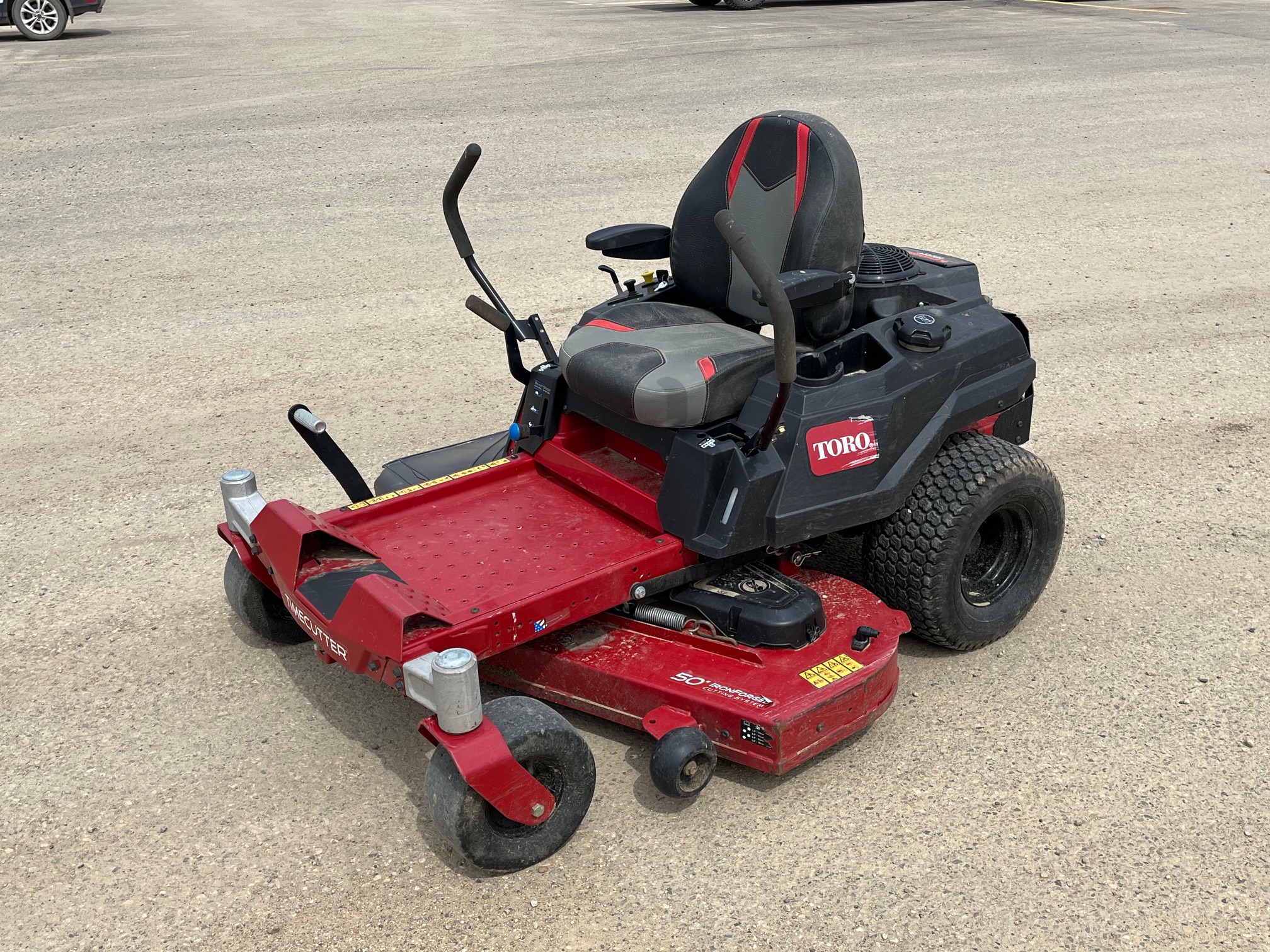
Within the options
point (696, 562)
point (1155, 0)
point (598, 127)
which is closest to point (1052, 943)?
point (696, 562)

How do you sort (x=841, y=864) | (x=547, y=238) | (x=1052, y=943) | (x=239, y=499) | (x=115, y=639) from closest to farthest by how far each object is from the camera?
(x=1052, y=943)
(x=841, y=864)
(x=239, y=499)
(x=115, y=639)
(x=547, y=238)

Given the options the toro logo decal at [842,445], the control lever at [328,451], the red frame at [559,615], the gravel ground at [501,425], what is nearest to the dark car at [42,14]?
the gravel ground at [501,425]

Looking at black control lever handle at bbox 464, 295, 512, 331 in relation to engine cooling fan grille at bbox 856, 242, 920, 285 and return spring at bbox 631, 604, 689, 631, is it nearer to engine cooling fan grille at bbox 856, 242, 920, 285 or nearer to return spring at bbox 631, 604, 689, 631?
return spring at bbox 631, 604, 689, 631

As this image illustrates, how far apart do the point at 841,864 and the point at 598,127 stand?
8.62m

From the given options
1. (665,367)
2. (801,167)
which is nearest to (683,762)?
(665,367)

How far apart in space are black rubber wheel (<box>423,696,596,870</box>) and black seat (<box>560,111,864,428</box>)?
3.33 ft

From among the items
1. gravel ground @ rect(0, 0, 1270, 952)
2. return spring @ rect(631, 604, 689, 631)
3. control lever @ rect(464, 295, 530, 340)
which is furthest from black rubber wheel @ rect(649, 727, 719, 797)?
control lever @ rect(464, 295, 530, 340)

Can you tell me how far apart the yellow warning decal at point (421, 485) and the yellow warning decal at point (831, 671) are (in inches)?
52.5

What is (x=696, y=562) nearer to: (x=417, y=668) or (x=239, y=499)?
(x=417, y=668)

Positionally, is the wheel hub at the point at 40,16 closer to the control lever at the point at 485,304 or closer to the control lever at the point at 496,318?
the control lever at the point at 485,304

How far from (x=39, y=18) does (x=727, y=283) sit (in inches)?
565

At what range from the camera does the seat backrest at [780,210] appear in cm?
398

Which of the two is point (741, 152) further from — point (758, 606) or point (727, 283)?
point (758, 606)

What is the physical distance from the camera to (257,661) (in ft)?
13.1
